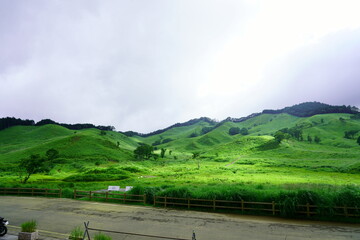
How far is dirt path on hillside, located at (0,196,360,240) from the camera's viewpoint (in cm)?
1565

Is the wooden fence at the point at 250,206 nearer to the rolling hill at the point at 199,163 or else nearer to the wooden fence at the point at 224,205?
the wooden fence at the point at 224,205

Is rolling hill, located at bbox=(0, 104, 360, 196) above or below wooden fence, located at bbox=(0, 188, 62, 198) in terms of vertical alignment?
above

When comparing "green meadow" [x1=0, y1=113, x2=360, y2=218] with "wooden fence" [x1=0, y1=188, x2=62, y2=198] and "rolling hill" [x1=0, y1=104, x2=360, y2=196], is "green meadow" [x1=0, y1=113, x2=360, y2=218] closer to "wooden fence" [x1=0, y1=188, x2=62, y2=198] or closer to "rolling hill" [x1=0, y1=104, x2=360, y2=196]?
"rolling hill" [x1=0, y1=104, x2=360, y2=196]

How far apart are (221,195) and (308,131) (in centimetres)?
20518

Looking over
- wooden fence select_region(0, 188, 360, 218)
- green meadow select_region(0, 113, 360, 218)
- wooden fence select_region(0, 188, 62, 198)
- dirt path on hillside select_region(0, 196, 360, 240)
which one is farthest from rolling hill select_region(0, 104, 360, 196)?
dirt path on hillside select_region(0, 196, 360, 240)

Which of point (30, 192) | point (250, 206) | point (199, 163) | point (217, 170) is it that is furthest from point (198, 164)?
point (250, 206)

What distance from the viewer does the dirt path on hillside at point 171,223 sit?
616 inches

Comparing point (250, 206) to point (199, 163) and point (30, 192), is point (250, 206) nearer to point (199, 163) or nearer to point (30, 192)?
point (30, 192)

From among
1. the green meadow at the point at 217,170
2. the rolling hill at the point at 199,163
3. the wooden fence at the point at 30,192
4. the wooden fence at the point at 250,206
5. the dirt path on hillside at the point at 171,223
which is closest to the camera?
the dirt path on hillside at the point at 171,223

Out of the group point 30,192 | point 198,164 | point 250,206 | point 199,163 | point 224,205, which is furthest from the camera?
point 199,163

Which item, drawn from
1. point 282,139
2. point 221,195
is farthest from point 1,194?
point 282,139

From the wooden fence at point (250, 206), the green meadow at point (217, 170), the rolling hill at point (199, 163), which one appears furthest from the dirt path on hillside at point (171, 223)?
the rolling hill at point (199, 163)

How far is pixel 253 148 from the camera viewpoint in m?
145

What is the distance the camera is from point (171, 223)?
18.5 meters
